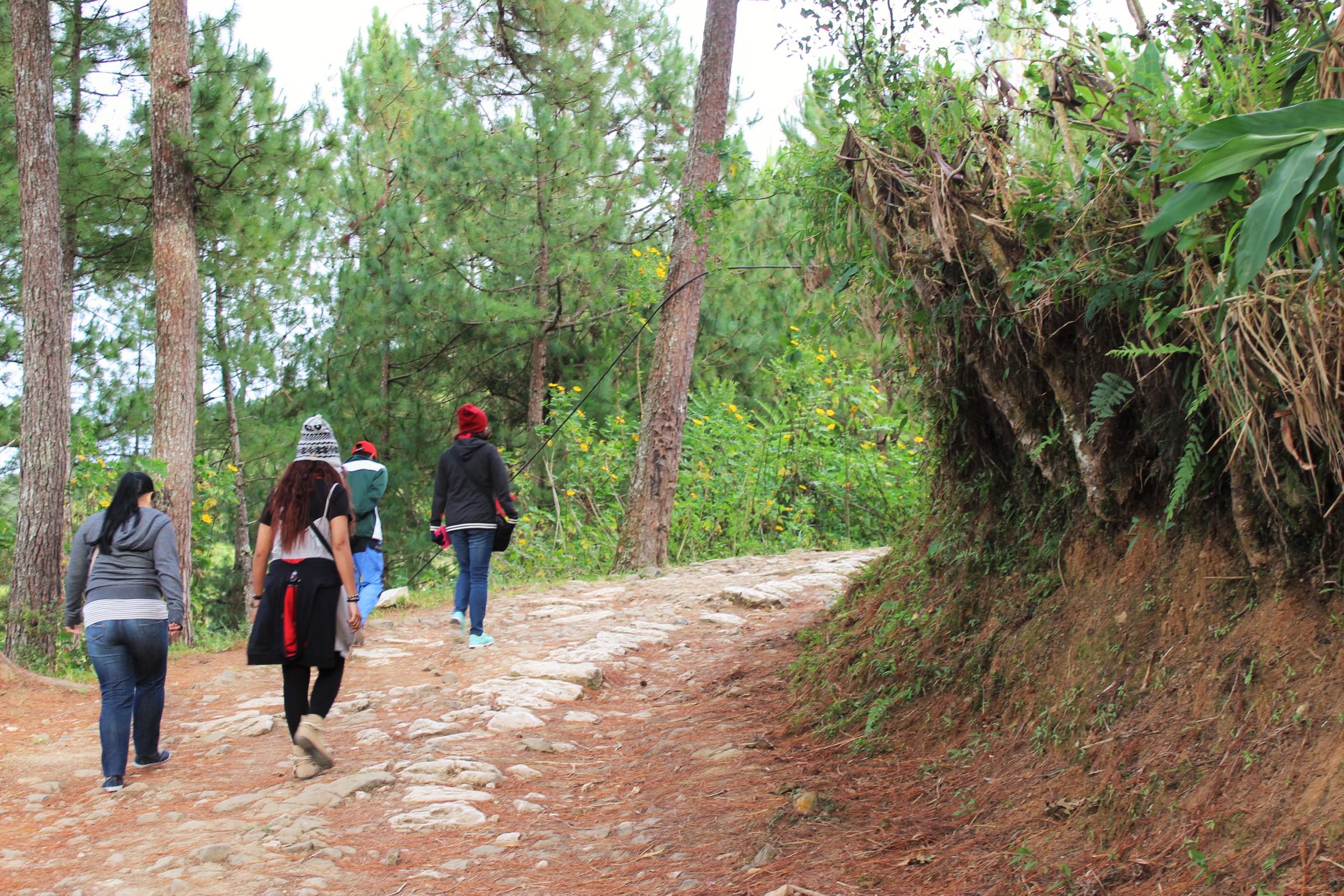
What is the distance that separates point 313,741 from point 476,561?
273 cm

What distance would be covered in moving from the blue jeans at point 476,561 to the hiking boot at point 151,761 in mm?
2480

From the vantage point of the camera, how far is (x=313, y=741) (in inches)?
186

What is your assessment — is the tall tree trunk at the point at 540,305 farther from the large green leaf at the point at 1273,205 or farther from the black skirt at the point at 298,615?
the large green leaf at the point at 1273,205

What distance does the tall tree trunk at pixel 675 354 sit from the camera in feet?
35.2

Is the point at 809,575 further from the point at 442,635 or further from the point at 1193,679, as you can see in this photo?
the point at 1193,679

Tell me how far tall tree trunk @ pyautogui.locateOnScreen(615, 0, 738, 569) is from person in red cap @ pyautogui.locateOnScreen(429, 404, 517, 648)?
3895 mm

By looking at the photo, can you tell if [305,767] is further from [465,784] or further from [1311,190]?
[1311,190]

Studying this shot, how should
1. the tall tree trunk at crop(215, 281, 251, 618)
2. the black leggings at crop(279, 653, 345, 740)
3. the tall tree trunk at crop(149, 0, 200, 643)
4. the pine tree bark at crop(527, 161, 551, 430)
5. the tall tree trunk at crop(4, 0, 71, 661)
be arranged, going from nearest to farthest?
the black leggings at crop(279, 653, 345, 740)
the tall tree trunk at crop(4, 0, 71, 661)
the tall tree trunk at crop(149, 0, 200, 643)
the pine tree bark at crop(527, 161, 551, 430)
the tall tree trunk at crop(215, 281, 251, 618)

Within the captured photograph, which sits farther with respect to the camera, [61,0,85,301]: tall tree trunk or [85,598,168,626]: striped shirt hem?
[61,0,85,301]: tall tree trunk

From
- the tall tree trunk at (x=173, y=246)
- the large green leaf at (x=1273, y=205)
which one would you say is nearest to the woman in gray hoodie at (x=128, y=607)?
the large green leaf at (x=1273, y=205)

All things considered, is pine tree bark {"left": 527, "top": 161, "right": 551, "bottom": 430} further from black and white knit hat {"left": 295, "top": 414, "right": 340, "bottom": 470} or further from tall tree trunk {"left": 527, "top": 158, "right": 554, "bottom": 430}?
black and white knit hat {"left": 295, "top": 414, "right": 340, "bottom": 470}

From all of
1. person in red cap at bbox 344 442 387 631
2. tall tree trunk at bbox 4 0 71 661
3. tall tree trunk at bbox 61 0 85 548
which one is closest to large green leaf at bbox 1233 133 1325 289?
person in red cap at bbox 344 442 387 631

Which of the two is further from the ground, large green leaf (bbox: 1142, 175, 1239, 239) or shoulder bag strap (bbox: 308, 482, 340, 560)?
large green leaf (bbox: 1142, 175, 1239, 239)

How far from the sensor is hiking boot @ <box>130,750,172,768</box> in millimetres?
5066
